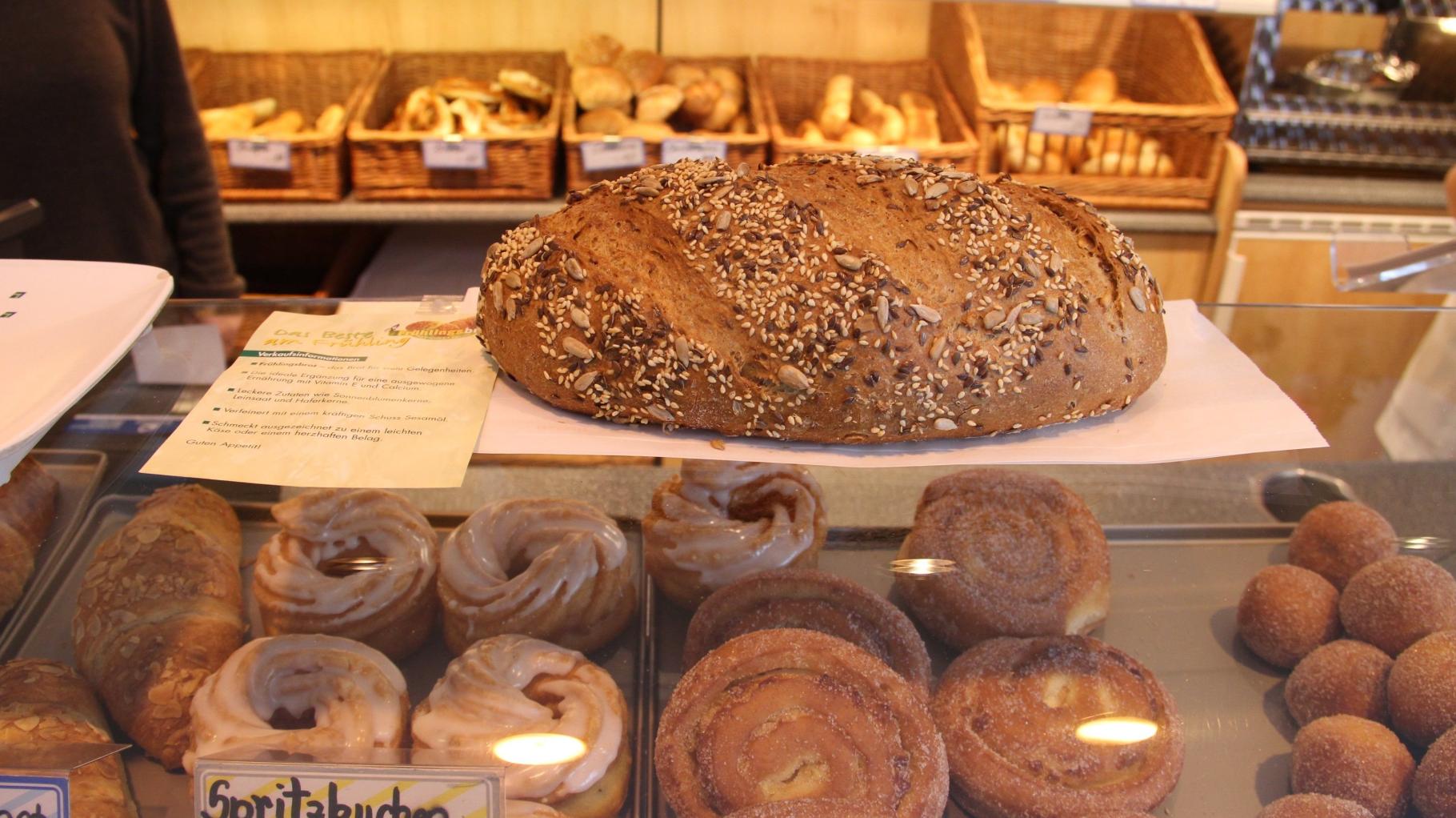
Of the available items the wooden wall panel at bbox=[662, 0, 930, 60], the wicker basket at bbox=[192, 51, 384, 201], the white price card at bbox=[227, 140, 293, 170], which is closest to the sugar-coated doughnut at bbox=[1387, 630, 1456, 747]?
the wooden wall panel at bbox=[662, 0, 930, 60]

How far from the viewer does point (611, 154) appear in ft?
9.47

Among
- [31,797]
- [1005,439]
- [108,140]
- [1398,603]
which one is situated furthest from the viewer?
[108,140]

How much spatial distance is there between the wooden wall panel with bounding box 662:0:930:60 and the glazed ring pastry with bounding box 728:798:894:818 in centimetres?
289

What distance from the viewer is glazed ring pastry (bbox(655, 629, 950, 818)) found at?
110 cm

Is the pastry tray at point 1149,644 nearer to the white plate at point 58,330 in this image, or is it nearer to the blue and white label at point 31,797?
the blue and white label at point 31,797

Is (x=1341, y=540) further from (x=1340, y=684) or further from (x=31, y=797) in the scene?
(x=31, y=797)

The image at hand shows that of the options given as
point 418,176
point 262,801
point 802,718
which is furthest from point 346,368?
point 418,176

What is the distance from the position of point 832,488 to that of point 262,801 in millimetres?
866

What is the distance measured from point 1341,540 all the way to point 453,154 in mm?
2425

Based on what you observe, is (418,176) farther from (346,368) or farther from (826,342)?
(826,342)

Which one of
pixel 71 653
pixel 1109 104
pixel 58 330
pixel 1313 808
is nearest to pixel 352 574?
pixel 71 653

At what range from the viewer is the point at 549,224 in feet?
4.27

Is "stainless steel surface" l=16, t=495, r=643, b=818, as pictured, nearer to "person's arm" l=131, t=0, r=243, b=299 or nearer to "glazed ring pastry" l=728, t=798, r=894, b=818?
"glazed ring pastry" l=728, t=798, r=894, b=818

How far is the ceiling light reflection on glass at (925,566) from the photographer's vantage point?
1385mm
